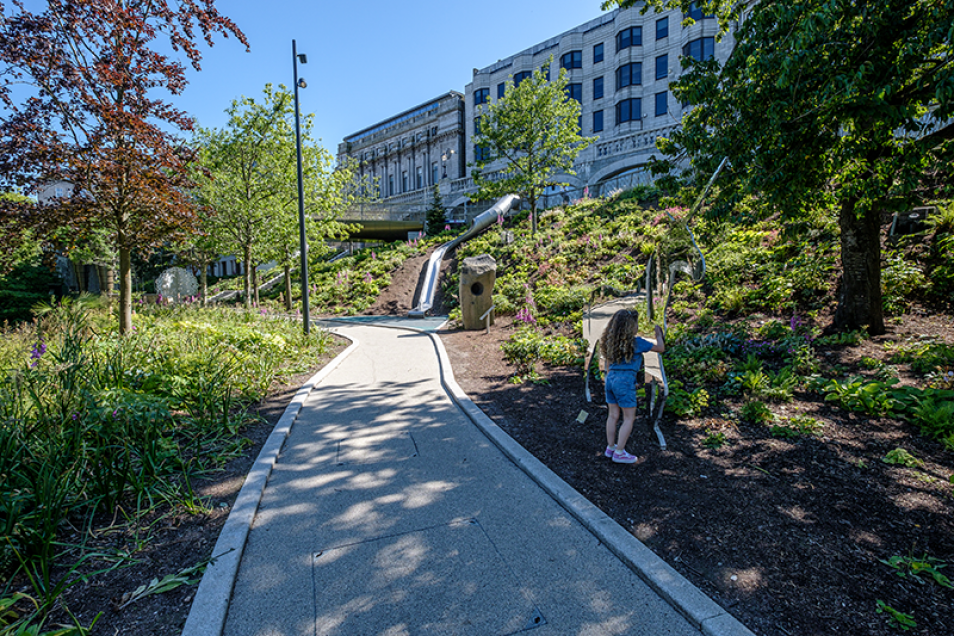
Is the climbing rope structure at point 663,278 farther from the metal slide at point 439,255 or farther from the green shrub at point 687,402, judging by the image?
the metal slide at point 439,255

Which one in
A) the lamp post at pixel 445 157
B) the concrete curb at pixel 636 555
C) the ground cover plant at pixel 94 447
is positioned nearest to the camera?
the concrete curb at pixel 636 555

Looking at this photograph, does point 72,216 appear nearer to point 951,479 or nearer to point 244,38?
point 244,38

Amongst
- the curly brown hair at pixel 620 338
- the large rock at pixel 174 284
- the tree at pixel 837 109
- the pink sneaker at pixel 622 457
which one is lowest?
the pink sneaker at pixel 622 457

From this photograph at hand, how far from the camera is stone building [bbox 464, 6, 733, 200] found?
3058 centimetres

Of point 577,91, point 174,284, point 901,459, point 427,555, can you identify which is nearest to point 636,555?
point 427,555

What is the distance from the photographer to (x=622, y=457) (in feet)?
14.0

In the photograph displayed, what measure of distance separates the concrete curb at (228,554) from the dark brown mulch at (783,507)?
8.68ft

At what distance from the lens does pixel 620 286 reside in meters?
12.2

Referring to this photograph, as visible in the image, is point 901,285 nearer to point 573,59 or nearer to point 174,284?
point 174,284

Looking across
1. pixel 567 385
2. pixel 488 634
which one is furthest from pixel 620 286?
pixel 488 634

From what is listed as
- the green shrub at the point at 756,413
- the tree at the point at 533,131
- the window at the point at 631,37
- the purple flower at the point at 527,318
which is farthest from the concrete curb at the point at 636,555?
the window at the point at 631,37

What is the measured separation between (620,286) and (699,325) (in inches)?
152

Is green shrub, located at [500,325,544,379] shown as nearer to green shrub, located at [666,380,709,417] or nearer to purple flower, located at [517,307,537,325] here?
purple flower, located at [517,307,537,325]

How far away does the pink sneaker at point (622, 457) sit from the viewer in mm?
4246
